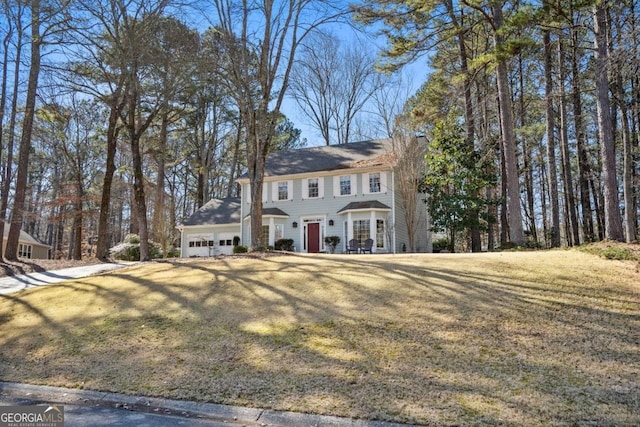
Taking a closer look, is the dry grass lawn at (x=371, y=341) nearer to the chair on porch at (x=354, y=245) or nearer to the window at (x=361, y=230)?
the chair on porch at (x=354, y=245)

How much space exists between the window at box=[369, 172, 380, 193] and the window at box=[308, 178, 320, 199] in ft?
9.21

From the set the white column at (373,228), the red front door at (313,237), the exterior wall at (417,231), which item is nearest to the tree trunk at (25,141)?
the red front door at (313,237)

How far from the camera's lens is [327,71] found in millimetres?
27938

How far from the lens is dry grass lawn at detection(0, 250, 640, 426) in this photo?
389cm

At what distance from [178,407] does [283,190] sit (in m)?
17.9

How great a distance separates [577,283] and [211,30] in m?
14.3

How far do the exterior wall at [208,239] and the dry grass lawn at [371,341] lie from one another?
1425cm

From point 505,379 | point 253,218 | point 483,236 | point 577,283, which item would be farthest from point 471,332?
point 483,236

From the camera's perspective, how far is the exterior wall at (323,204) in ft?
63.4

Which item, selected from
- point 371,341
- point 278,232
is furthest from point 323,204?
A: point 371,341

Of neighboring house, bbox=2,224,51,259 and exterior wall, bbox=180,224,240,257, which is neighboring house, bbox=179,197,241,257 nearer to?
exterior wall, bbox=180,224,240,257

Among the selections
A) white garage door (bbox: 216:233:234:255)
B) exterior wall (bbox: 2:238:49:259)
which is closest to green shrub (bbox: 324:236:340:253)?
white garage door (bbox: 216:233:234:255)

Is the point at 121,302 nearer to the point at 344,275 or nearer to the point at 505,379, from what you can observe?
the point at 344,275

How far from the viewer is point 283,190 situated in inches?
856
